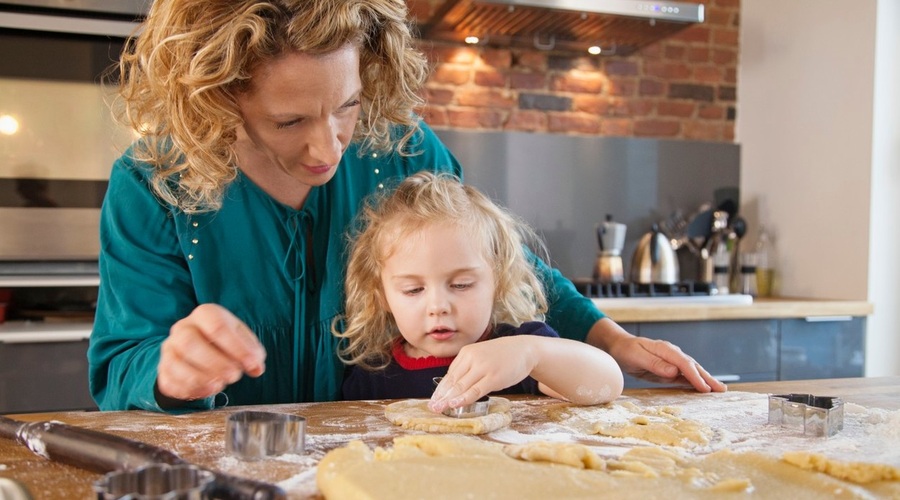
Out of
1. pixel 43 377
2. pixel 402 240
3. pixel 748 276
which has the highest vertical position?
pixel 402 240

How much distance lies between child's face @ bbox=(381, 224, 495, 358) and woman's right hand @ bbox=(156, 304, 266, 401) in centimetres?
37

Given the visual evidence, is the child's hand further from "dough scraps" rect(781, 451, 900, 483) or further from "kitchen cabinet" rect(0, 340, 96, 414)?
"kitchen cabinet" rect(0, 340, 96, 414)

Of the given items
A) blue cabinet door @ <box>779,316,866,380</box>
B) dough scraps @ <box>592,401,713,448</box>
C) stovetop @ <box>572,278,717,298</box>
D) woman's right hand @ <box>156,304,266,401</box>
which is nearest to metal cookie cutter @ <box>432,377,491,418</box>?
dough scraps @ <box>592,401,713,448</box>

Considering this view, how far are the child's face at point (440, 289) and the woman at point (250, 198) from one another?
0.15m

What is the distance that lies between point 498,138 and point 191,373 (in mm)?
2063

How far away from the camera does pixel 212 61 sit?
1.05 metres

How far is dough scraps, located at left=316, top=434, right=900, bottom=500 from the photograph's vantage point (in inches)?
25.5

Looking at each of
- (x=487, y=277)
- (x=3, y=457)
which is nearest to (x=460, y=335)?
(x=487, y=277)

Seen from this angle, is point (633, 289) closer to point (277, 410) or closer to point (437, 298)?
point (437, 298)

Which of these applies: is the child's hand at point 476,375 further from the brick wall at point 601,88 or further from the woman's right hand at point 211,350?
the brick wall at point 601,88

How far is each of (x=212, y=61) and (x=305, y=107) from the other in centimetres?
14

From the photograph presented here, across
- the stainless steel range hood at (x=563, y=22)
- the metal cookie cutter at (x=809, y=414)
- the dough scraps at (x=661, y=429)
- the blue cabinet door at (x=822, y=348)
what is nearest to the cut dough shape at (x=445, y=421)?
the dough scraps at (x=661, y=429)

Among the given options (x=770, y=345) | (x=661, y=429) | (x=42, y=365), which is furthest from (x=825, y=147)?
(x=42, y=365)

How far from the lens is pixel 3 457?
31.2 inches
